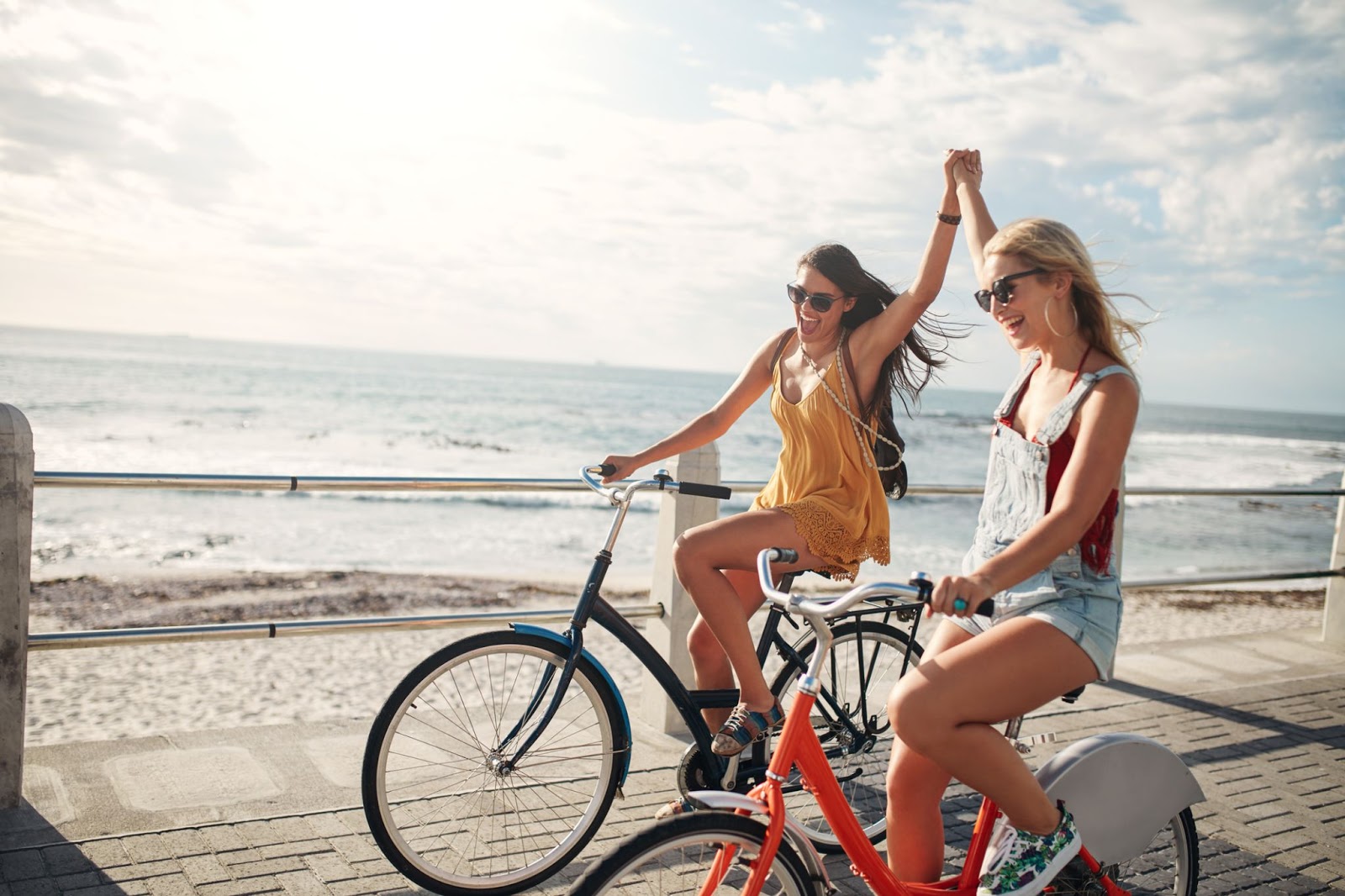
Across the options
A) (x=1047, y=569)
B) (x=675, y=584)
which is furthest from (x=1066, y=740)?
(x=1047, y=569)

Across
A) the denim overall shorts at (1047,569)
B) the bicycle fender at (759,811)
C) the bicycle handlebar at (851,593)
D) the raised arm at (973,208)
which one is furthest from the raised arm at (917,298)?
the bicycle fender at (759,811)

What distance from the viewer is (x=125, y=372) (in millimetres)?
54281

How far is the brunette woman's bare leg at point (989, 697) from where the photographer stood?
7.93 feet

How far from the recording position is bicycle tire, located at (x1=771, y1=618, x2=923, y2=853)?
12.1ft

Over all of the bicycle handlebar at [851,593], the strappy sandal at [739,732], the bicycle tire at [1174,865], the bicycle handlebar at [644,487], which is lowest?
the bicycle tire at [1174,865]

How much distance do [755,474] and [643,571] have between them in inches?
770

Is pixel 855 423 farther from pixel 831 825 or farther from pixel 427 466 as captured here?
pixel 427 466

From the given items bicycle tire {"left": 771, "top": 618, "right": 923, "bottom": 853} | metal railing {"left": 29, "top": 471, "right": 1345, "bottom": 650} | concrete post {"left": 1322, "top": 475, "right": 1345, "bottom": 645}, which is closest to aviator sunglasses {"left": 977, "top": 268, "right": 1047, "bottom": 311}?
bicycle tire {"left": 771, "top": 618, "right": 923, "bottom": 853}

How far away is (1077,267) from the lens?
2584 mm

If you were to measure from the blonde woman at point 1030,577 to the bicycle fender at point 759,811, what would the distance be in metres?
0.38

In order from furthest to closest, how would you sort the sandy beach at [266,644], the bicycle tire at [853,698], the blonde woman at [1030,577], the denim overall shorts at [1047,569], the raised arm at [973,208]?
the sandy beach at [266,644] → the bicycle tire at [853,698] → the raised arm at [973,208] → the denim overall shorts at [1047,569] → the blonde woman at [1030,577]

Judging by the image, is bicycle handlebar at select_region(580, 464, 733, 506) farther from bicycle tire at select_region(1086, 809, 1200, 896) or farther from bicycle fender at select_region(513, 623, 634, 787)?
bicycle tire at select_region(1086, 809, 1200, 896)

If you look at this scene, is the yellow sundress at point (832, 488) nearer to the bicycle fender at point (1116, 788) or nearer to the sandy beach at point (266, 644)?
the bicycle fender at point (1116, 788)

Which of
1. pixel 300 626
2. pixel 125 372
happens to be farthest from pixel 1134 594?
pixel 125 372
